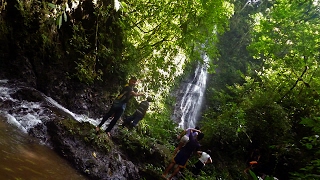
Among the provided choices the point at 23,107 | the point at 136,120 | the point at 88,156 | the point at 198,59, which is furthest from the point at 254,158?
the point at 23,107

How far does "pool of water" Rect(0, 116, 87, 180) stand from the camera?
13.3 feet

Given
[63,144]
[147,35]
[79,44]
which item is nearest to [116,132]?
[63,144]

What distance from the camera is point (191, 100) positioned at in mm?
22109

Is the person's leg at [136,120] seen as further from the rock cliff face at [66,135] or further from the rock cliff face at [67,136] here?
the rock cliff face at [67,136]

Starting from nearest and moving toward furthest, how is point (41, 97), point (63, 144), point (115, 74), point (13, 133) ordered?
point (13, 133)
point (63, 144)
point (41, 97)
point (115, 74)

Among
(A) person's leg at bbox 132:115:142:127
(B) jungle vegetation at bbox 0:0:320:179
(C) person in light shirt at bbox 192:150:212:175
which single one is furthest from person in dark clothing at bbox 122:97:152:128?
(C) person in light shirt at bbox 192:150:212:175

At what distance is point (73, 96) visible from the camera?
31.4 ft

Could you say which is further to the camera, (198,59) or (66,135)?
(198,59)

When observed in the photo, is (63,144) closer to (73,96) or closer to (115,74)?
(73,96)

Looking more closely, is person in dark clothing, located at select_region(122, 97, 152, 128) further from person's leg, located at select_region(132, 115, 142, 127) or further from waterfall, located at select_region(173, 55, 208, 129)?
waterfall, located at select_region(173, 55, 208, 129)

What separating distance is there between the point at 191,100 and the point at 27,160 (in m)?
18.3

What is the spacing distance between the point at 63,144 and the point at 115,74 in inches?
240

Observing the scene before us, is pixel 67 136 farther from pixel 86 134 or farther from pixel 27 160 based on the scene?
pixel 27 160

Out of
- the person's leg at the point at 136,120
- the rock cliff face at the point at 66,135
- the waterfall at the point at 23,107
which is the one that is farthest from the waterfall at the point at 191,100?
the waterfall at the point at 23,107
